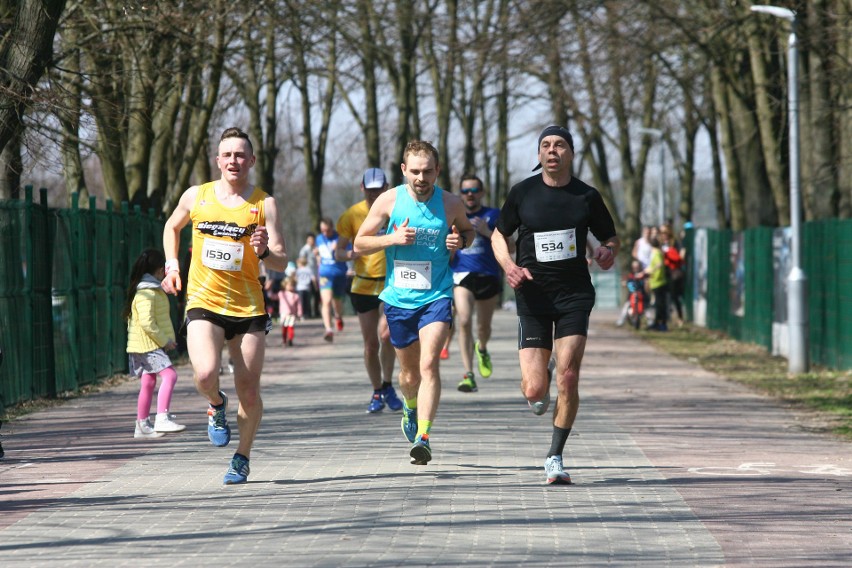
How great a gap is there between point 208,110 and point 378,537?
1721cm

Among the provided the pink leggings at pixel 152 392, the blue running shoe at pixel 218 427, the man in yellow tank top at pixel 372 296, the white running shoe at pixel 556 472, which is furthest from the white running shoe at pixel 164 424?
the white running shoe at pixel 556 472

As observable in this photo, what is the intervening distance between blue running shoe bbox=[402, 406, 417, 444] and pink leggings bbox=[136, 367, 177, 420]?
2407 mm

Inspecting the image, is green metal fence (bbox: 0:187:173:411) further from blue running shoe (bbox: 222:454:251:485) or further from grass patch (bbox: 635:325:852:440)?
grass patch (bbox: 635:325:852:440)

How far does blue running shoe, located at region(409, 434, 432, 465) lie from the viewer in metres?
9.27

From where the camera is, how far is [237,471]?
29.2 ft

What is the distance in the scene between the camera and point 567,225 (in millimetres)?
9070

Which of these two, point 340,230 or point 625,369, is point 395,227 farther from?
point 625,369

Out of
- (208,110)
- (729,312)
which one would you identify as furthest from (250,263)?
(729,312)

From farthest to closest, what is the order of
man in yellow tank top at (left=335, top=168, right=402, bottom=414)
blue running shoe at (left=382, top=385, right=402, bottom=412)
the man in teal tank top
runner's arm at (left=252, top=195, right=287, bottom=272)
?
1. blue running shoe at (left=382, top=385, right=402, bottom=412)
2. man in yellow tank top at (left=335, top=168, right=402, bottom=414)
3. the man in teal tank top
4. runner's arm at (left=252, top=195, right=287, bottom=272)

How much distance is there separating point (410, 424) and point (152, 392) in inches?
104

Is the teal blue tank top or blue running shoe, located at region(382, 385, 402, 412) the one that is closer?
the teal blue tank top

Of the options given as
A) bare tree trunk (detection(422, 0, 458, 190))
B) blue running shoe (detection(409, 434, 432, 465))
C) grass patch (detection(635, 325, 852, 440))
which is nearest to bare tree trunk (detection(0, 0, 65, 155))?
blue running shoe (detection(409, 434, 432, 465))

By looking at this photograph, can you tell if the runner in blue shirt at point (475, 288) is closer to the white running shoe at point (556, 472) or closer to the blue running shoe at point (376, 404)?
the blue running shoe at point (376, 404)

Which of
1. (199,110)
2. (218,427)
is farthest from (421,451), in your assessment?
(199,110)
